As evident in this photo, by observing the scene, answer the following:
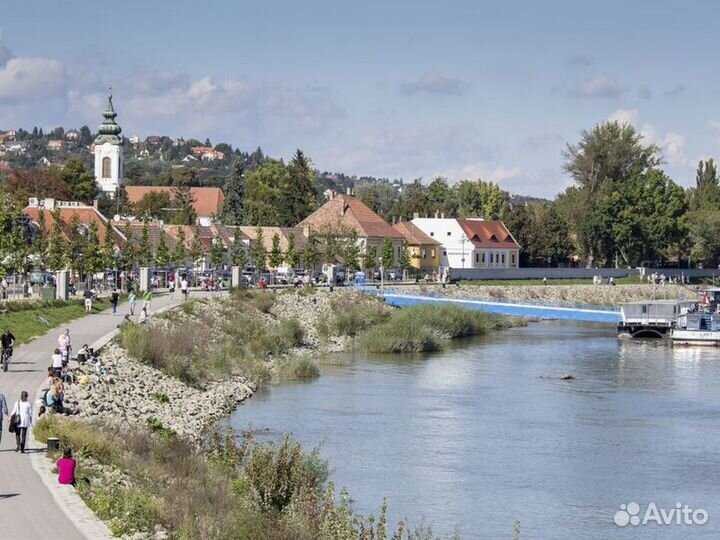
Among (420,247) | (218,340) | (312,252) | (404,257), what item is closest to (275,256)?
(312,252)

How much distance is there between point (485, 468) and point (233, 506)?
1115cm

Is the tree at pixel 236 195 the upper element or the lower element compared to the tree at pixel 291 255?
upper

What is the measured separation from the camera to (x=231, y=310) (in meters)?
64.0

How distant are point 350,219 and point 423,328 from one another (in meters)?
46.0

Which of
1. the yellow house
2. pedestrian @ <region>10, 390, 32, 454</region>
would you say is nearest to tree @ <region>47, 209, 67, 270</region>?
pedestrian @ <region>10, 390, 32, 454</region>

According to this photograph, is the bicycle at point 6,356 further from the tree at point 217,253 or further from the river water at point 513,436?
the tree at point 217,253

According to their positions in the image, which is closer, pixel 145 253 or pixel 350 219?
pixel 145 253

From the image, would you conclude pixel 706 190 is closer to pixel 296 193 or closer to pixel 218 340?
pixel 296 193

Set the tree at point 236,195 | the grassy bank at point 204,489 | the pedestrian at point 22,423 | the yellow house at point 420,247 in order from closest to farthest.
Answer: the grassy bank at point 204,489 → the pedestrian at point 22,423 → the yellow house at point 420,247 → the tree at point 236,195

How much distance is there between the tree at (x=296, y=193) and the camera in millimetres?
127000

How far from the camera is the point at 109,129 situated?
513 ft

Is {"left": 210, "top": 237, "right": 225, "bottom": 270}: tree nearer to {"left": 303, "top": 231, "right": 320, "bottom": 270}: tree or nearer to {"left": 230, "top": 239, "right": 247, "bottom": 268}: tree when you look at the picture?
{"left": 230, "top": 239, "right": 247, "bottom": 268}: tree

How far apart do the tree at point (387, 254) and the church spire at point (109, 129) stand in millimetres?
56805

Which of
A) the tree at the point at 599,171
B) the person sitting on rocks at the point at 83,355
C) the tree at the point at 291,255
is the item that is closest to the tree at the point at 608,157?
the tree at the point at 599,171
